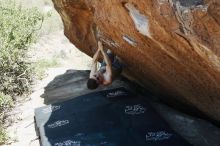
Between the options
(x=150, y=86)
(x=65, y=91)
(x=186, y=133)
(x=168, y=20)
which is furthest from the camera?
(x=65, y=91)

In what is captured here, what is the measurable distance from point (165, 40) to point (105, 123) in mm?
2653

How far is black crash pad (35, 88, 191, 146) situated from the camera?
6441 mm

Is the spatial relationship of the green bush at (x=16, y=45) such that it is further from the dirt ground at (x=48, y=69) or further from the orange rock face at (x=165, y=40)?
the orange rock face at (x=165, y=40)

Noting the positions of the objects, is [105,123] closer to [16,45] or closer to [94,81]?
[94,81]

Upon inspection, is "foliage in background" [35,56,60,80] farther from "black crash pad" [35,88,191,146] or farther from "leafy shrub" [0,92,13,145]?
"black crash pad" [35,88,191,146]

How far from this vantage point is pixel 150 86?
8266 millimetres

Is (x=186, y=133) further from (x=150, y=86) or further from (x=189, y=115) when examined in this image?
(x=150, y=86)

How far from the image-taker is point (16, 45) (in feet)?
33.0

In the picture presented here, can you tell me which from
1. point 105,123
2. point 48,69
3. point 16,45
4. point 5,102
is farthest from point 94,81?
point 48,69

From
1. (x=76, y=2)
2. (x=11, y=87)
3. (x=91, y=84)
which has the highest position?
(x=76, y=2)

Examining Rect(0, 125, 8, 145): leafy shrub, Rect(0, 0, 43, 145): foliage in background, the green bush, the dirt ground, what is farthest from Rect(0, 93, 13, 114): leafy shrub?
Rect(0, 125, 8, 145): leafy shrub

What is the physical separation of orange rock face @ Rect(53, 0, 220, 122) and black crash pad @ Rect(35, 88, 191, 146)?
611 mm

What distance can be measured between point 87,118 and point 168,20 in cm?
352

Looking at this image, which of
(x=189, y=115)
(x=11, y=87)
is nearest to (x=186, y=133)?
(x=189, y=115)
